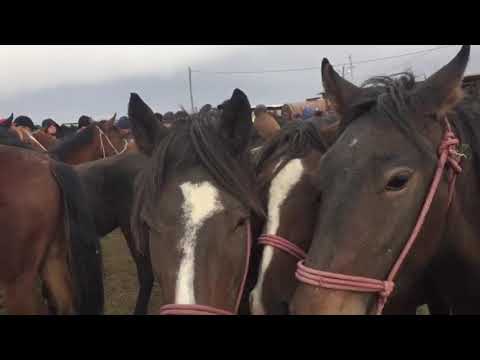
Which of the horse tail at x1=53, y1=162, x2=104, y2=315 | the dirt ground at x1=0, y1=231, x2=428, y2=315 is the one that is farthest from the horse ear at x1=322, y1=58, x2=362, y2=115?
the dirt ground at x1=0, y1=231, x2=428, y2=315

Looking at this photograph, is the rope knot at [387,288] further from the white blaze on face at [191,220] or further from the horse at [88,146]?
the horse at [88,146]

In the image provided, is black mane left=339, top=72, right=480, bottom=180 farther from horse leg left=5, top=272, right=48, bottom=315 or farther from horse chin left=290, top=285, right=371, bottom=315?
horse leg left=5, top=272, right=48, bottom=315

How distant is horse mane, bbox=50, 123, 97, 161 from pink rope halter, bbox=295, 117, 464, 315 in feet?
21.4

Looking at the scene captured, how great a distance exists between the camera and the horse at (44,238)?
348cm

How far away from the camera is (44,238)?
→ 145 inches

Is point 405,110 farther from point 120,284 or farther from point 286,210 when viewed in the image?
point 120,284

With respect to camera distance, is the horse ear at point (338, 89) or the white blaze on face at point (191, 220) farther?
the horse ear at point (338, 89)

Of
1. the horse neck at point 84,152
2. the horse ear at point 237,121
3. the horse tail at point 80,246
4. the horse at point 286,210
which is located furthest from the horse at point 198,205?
the horse neck at point 84,152

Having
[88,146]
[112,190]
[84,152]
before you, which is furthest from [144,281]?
[88,146]

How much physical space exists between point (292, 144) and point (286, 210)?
0.47 m

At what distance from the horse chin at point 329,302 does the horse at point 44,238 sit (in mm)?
2909

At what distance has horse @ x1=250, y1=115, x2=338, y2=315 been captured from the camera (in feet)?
6.91
